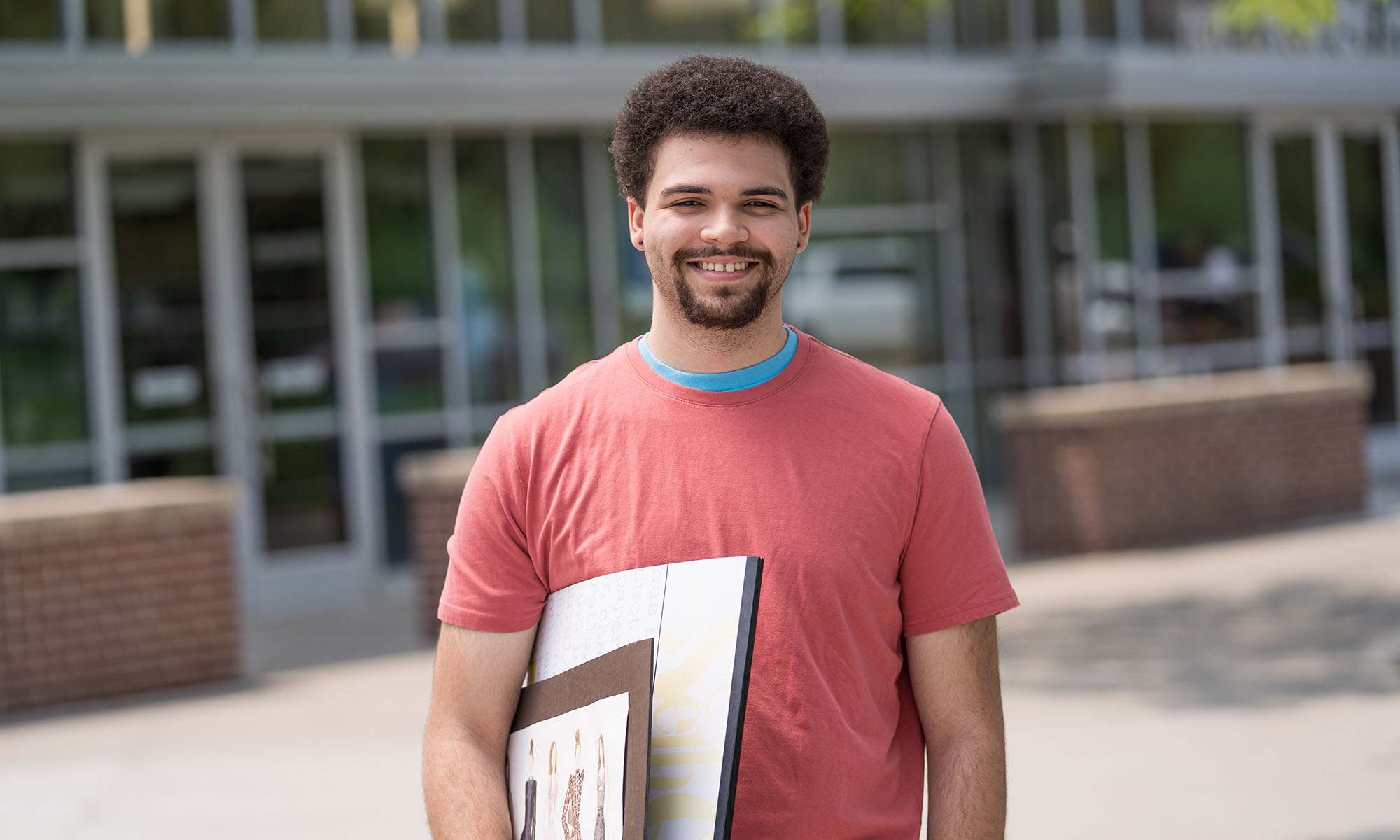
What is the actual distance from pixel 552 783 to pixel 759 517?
0.49 meters

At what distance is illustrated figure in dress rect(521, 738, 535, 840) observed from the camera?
2338mm

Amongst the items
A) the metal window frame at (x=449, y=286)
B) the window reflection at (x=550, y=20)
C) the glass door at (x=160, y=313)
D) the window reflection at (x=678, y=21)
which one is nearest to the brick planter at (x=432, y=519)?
the glass door at (x=160, y=313)

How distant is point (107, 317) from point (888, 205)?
265 inches

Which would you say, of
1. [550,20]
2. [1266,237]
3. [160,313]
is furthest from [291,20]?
[1266,237]

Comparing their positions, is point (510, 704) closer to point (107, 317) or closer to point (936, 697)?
point (936, 697)

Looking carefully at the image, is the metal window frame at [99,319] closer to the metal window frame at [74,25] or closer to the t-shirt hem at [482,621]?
the metal window frame at [74,25]

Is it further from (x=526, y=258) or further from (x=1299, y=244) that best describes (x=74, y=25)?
(x=1299, y=244)

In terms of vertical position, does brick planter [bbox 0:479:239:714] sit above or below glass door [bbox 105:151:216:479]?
below

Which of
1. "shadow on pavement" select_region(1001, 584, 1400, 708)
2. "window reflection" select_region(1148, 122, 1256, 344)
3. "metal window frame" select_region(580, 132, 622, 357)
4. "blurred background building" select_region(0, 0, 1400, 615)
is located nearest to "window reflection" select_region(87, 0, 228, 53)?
"blurred background building" select_region(0, 0, 1400, 615)

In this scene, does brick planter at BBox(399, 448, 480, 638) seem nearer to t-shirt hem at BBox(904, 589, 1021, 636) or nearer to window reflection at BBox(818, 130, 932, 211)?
window reflection at BBox(818, 130, 932, 211)

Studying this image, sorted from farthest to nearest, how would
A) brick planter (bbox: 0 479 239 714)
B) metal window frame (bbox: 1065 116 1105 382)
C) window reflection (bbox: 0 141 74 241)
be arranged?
metal window frame (bbox: 1065 116 1105 382)
window reflection (bbox: 0 141 74 241)
brick planter (bbox: 0 479 239 714)

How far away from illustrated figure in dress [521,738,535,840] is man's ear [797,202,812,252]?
2.83 feet

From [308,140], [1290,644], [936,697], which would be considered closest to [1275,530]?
[1290,644]

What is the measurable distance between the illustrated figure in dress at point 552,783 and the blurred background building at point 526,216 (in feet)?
26.8
